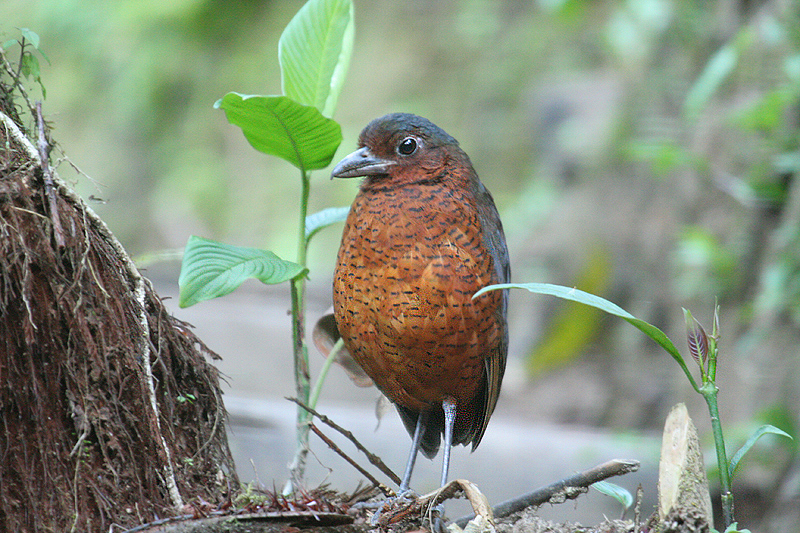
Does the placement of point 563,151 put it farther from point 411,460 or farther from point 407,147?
point 411,460

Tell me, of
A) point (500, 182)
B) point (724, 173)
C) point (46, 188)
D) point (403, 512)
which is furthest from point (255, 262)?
point (500, 182)

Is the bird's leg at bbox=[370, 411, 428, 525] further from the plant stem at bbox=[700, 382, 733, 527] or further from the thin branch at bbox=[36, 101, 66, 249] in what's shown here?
the thin branch at bbox=[36, 101, 66, 249]

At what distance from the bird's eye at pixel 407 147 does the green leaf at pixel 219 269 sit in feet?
1.81

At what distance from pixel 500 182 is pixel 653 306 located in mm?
4990

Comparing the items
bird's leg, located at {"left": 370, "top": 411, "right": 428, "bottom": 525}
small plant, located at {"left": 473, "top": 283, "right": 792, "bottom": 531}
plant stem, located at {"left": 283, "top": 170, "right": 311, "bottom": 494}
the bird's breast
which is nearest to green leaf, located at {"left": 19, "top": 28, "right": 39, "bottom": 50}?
Answer: plant stem, located at {"left": 283, "top": 170, "right": 311, "bottom": 494}

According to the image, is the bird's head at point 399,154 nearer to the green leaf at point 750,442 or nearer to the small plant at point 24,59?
the small plant at point 24,59

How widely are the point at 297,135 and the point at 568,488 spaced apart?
1322 mm

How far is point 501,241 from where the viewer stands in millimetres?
2486

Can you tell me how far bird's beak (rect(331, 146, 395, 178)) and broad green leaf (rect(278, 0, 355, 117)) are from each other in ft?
0.83

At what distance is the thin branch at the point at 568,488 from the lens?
79.4 inches

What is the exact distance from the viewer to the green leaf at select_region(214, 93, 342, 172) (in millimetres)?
2037

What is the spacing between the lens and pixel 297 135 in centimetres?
221

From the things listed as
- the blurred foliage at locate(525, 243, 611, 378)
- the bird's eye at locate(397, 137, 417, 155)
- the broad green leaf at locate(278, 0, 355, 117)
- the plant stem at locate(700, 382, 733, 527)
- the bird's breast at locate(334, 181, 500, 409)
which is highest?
the broad green leaf at locate(278, 0, 355, 117)

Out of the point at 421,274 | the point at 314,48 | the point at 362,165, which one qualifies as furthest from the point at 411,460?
the point at 314,48
